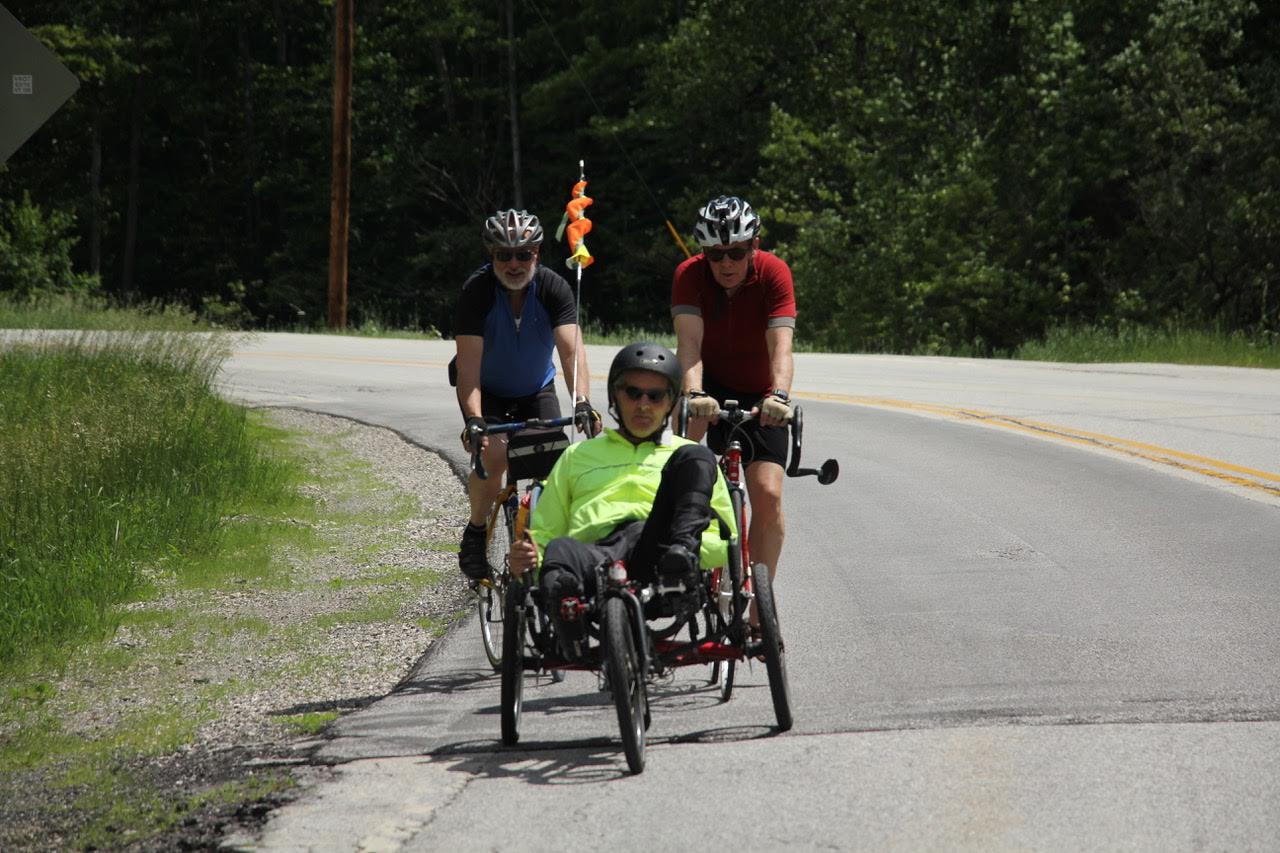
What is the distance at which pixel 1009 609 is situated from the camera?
8.61 meters

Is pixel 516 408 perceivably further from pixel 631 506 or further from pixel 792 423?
pixel 631 506

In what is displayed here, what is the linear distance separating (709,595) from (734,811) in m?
1.20

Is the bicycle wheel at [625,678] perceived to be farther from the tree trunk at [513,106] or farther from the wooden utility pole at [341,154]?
the tree trunk at [513,106]

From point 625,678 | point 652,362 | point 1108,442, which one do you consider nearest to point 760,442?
point 652,362

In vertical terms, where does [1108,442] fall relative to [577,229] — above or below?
below

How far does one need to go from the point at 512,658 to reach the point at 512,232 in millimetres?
2070

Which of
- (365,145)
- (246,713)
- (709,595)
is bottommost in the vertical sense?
(246,713)

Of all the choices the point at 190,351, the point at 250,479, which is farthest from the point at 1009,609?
the point at 190,351

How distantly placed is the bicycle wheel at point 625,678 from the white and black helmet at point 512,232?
6.91ft

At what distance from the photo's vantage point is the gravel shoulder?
5.64m

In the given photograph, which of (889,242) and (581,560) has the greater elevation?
(889,242)

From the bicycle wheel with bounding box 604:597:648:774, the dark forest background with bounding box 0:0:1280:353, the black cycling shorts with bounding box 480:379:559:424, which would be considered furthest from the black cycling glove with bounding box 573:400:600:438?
the dark forest background with bounding box 0:0:1280:353

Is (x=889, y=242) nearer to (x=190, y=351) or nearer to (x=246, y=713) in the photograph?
(x=190, y=351)

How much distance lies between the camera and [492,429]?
7172 mm
